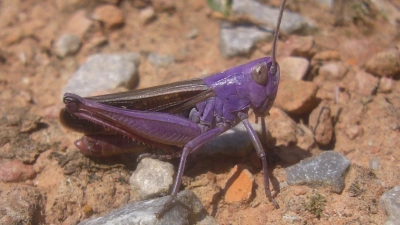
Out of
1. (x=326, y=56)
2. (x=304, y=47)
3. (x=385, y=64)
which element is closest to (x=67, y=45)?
(x=304, y=47)

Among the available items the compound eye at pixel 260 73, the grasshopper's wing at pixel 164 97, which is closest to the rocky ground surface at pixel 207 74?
the grasshopper's wing at pixel 164 97

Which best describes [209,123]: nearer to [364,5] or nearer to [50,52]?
[50,52]

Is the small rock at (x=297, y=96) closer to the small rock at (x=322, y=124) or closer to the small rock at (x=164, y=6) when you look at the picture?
the small rock at (x=322, y=124)

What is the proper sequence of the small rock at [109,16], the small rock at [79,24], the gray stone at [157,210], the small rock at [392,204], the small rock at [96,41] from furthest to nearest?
the small rock at [109,16], the small rock at [79,24], the small rock at [96,41], the small rock at [392,204], the gray stone at [157,210]

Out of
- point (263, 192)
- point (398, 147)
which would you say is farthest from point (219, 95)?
point (398, 147)

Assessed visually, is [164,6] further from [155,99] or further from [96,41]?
[155,99]
